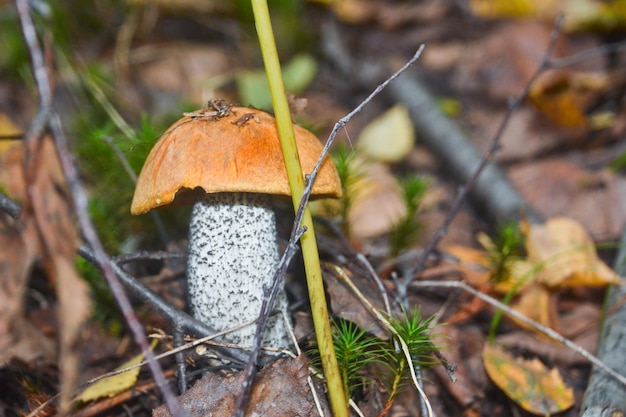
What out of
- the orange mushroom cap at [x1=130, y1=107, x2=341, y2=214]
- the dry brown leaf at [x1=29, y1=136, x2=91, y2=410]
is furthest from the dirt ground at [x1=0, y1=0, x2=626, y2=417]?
the orange mushroom cap at [x1=130, y1=107, x2=341, y2=214]

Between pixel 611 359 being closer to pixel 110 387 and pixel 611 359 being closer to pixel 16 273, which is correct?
pixel 110 387

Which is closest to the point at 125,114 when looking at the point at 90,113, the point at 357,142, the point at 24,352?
the point at 90,113

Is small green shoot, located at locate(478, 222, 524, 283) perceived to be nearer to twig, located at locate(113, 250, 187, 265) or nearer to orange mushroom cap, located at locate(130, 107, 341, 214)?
orange mushroom cap, located at locate(130, 107, 341, 214)

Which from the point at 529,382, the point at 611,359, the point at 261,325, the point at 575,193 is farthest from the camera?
the point at 575,193

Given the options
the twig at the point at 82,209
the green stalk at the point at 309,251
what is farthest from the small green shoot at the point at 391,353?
the twig at the point at 82,209

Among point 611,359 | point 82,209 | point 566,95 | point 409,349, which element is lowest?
point 611,359

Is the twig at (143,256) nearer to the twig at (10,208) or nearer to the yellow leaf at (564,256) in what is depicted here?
the twig at (10,208)

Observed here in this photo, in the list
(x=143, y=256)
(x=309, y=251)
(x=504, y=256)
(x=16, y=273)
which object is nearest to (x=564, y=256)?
(x=504, y=256)

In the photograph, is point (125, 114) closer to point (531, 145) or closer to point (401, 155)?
point (401, 155)
